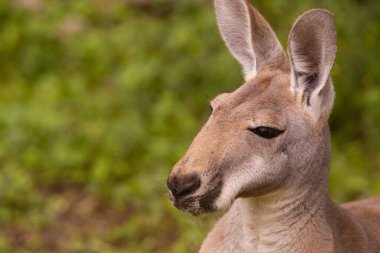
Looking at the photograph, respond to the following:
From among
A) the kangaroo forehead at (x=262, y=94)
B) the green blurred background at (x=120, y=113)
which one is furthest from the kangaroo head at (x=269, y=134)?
the green blurred background at (x=120, y=113)

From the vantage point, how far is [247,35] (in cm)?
450

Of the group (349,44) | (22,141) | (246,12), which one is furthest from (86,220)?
(246,12)

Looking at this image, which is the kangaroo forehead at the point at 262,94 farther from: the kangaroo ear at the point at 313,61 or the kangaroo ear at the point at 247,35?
Result: the kangaroo ear at the point at 247,35

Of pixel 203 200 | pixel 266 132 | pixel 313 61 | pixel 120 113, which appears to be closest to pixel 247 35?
pixel 313 61

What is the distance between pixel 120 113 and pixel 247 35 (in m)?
4.06

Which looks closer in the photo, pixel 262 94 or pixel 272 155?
pixel 272 155

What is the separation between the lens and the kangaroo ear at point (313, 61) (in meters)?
4.09

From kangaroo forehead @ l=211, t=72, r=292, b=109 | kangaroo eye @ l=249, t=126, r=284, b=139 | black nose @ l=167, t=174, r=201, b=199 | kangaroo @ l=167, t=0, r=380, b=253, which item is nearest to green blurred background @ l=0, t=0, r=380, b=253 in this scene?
kangaroo @ l=167, t=0, r=380, b=253

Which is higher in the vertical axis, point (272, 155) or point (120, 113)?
point (272, 155)

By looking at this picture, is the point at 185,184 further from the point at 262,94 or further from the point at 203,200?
the point at 262,94

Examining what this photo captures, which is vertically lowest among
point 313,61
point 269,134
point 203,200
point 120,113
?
point 120,113

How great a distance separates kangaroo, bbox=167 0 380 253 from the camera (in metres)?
3.87

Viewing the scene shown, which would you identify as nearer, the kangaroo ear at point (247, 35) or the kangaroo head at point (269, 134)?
the kangaroo head at point (269, 134)

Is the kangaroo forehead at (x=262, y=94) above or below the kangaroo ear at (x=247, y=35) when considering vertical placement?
below
